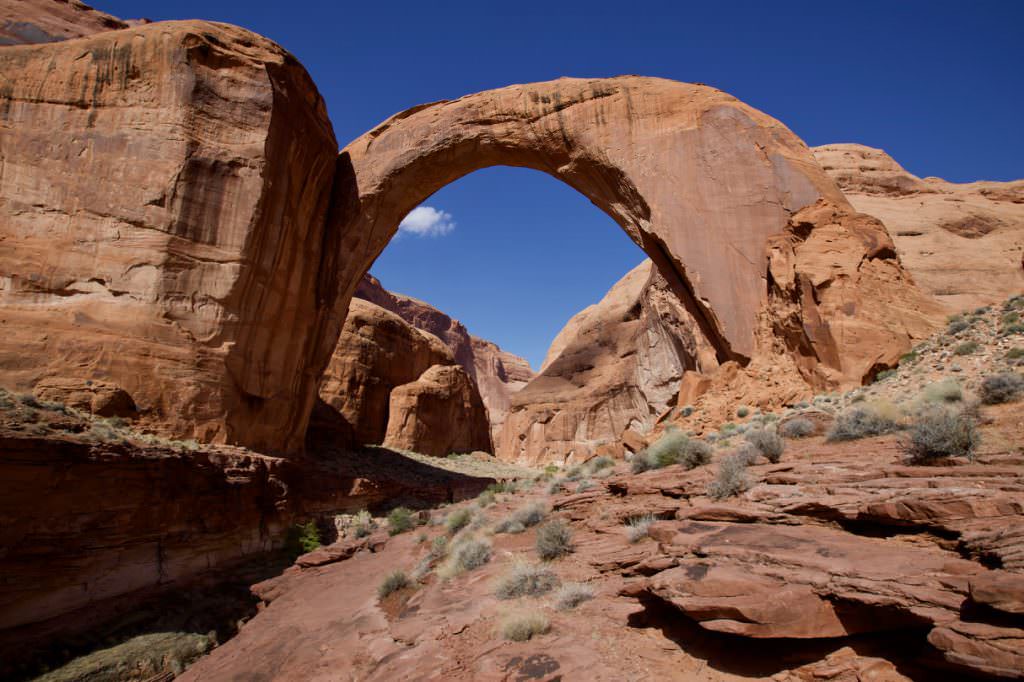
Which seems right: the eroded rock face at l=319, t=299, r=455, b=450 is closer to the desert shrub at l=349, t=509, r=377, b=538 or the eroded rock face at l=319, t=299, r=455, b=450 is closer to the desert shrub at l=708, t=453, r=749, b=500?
the desert shrub at l=349, t=509, r=377, b=538

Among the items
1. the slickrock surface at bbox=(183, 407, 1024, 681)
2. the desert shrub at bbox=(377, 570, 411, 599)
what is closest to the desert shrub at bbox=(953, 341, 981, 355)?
the slickrock surface at bbox=(183, 407, 1024, 681)

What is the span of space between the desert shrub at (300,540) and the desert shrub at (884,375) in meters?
12.3

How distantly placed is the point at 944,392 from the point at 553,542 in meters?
5.07

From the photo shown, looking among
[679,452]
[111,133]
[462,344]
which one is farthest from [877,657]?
[462,344]

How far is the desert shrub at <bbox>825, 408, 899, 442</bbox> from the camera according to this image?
6.63m

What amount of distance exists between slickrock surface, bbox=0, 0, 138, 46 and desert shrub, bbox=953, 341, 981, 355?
2033cm

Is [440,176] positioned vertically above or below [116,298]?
above

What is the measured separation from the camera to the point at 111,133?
1241 centimetres

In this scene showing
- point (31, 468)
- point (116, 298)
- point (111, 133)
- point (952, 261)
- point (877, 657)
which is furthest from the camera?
point (952, 261)

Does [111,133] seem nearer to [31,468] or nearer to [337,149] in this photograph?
[337,149]

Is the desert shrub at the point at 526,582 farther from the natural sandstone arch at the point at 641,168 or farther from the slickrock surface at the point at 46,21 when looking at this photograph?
the slickrock surface at the point at 46,21

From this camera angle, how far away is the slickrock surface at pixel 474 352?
216ft

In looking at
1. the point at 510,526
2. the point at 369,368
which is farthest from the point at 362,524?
the point at 369,368

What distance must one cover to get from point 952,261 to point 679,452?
22.3 meters
